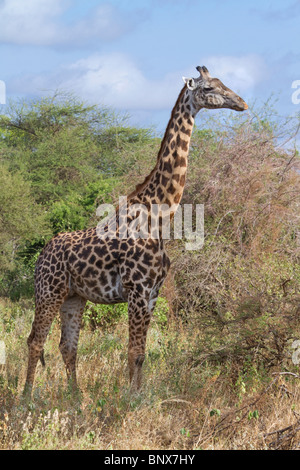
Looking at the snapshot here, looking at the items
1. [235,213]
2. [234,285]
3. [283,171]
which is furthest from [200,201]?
[234,285]

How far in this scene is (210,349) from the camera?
710cm

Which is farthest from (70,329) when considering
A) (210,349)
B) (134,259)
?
(210,349)

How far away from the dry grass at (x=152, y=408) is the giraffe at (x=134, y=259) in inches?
11.8

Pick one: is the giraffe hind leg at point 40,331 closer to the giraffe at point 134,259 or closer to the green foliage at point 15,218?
the giraffe at point 134,259

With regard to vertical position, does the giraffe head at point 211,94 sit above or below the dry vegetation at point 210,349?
above

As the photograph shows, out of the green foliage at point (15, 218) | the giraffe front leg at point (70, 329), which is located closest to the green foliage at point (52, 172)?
the green foliage at point (15, 218)

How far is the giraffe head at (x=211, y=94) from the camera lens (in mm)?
6273

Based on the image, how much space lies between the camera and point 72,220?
12.3 meters

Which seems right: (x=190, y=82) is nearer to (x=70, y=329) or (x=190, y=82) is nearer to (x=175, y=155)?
(x=175, y=155)

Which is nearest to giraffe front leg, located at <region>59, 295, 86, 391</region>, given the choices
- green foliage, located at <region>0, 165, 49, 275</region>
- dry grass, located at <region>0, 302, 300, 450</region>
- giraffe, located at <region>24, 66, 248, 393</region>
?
giraffe, located at <region>24, 66, 248, 393</region>

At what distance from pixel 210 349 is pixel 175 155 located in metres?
2.15

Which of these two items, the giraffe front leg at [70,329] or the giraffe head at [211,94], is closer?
the giraffe head at [211,94]

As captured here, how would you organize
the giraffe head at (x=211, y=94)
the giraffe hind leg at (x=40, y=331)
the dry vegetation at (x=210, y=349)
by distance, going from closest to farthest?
the dry vegetation at (x=210, y=349)
the giraffe head at (x=211, y=94)
the giraffe hind leg at (x=40, y=331)

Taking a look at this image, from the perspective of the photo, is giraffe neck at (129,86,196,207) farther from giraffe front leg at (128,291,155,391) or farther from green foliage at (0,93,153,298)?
green foliage at (0,93,153,298)
